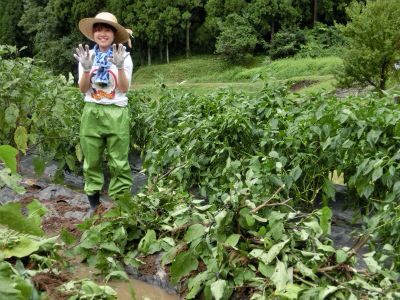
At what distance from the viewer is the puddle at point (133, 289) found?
2.56 metres

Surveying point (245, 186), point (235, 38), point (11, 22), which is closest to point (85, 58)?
point (245, 186)

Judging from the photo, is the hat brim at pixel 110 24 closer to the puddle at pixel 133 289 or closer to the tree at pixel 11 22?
the puddle at pixel 133 289

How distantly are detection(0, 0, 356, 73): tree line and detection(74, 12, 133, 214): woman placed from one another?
25684mm

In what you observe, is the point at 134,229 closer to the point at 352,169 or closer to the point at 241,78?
the point at 352,169

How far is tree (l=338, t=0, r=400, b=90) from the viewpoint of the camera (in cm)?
1557

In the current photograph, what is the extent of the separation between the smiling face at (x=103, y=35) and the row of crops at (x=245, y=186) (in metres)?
0.73

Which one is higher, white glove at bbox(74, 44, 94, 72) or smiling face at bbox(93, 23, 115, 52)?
smiling face at bbox(93, 23, 115, 52)

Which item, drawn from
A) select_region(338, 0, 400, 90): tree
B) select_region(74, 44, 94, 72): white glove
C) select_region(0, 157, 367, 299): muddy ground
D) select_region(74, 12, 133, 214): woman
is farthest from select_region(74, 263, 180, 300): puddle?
select_region(338, 0, 400, 90): tree

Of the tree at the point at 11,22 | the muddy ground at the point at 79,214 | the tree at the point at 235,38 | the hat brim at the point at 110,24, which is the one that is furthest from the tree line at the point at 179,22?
the hat brim at the point at 110,24

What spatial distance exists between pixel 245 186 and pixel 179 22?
94.4 feet

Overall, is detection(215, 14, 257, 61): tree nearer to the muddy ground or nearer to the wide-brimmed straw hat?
the muddy ground

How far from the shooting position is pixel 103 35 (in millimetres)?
3604

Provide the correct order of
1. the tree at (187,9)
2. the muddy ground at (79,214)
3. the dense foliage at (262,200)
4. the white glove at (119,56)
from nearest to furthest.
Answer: the dense foliage at (262,200)
the muddy ground at (79,214)
the white glove at (119,56)
the tree at (187,9)

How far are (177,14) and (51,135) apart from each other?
2655 centimetres
